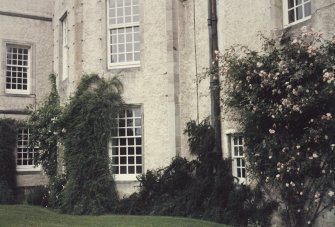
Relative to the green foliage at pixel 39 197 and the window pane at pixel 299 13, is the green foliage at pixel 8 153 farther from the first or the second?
the window pane at pixel 299 13

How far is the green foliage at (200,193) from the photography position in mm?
11547

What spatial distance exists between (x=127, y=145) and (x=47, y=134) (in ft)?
11.9

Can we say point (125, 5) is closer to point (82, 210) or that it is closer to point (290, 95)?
point (82, 210)

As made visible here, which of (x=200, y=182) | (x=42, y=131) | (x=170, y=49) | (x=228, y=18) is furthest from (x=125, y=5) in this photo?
(x=200, y=182)

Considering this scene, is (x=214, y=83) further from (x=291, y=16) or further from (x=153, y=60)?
(x=291, y=16)

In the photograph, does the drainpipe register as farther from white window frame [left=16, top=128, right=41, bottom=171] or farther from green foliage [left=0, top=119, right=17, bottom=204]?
white window frame [left=16, top=128, right=41, bottom=171]

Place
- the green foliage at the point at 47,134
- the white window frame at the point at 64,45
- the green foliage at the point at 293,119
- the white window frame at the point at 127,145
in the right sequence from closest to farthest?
1. the green foliage at the point at 293,119
2. the white window frame at the point at 127,145
3. the green foliage at the point at 47,134
4. the white window frame at the point at 64,45

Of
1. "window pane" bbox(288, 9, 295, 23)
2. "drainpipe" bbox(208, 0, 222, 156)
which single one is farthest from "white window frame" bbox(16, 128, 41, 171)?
"window pane" bbox(288, 9, 295, 23)

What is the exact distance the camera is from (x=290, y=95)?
9.52 meters

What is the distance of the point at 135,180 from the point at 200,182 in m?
2.80

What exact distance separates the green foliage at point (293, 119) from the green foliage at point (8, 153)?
39.5 feet

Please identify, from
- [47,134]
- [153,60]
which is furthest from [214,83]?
[47,134]

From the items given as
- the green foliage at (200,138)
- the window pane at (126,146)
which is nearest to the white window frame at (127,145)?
the window pane at (126,146)

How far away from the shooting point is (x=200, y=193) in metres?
12.3
